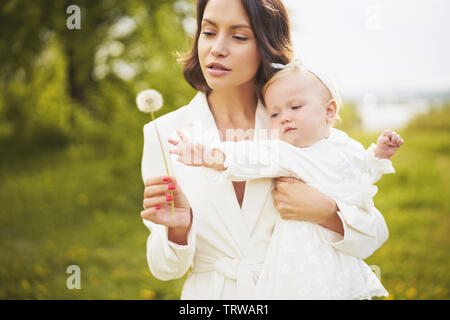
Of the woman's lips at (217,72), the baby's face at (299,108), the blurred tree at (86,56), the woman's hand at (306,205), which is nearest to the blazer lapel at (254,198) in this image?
the woman's hand at (306,205)

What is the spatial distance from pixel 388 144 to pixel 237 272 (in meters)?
0.89

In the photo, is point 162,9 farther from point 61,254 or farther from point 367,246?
point 367,246

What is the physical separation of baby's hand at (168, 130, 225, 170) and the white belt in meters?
0.45

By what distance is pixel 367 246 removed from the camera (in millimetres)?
1901

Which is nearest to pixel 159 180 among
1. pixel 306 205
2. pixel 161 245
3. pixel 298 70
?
pixel 161 245

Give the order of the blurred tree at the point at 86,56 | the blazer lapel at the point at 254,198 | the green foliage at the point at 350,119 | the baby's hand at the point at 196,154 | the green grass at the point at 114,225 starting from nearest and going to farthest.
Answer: the baby's hand at the point at 196,154 < the blazer lapel at the point at 254,198 < the green grass at the point at 114,225 < the blurred tree at the point at 86,56 < the green foliage at the point at 350,119

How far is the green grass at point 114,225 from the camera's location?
4.37 m

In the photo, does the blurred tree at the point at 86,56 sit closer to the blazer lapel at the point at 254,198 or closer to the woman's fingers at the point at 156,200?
the blazer lapel at the point at 254,198

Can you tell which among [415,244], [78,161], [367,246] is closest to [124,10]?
[78,161]

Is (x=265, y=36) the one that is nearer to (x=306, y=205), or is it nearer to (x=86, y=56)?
(x=306, y=205)

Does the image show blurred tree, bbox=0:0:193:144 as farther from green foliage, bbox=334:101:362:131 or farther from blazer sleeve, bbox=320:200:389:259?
green foliage, bbox=334:101:362:131

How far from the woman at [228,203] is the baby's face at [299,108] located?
0.14 m

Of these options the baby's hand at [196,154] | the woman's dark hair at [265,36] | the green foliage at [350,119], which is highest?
the green foliage at [350,119]

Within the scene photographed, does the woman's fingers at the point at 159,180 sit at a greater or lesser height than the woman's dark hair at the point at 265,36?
lesser
